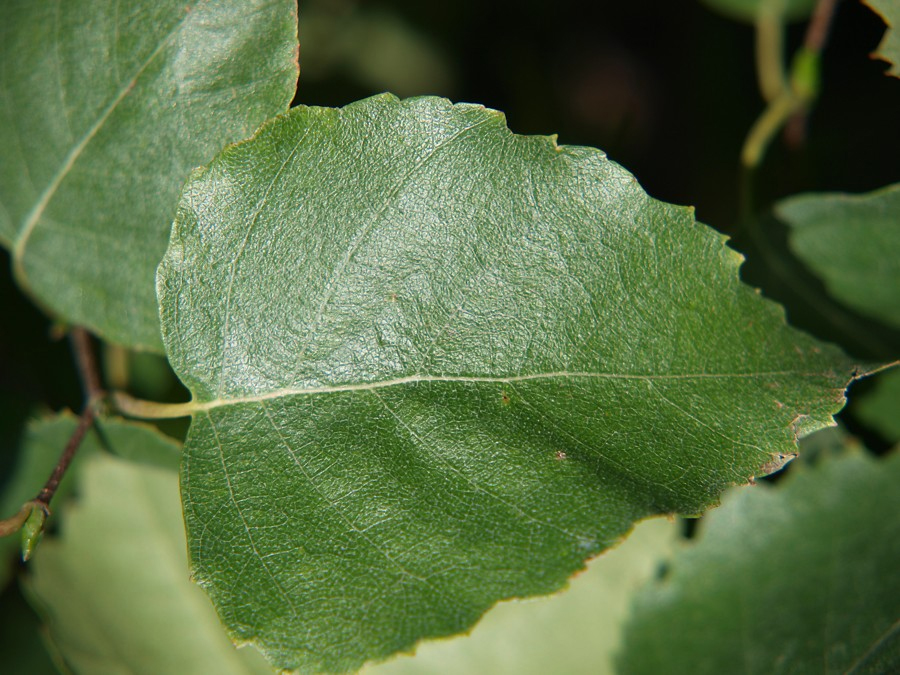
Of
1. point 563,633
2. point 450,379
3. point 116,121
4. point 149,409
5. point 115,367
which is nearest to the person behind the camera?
point 450,379

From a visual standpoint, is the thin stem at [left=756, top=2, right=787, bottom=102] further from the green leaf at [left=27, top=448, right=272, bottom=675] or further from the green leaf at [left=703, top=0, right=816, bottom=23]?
the green leaf at [left=27, top=448, right=272, bottom=675]

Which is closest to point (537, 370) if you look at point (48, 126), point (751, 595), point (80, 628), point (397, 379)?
point (397, 379)

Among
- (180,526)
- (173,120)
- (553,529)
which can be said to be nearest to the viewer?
(553,529)

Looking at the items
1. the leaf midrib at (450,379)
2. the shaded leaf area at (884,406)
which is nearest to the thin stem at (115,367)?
→ the leaf midrib at (450,379)

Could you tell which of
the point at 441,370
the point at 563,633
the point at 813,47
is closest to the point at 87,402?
the point at 441,370

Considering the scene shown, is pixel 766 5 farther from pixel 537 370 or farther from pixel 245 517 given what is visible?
pixel 245 517

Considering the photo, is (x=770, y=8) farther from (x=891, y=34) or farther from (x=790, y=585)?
(x=790, y=585)
